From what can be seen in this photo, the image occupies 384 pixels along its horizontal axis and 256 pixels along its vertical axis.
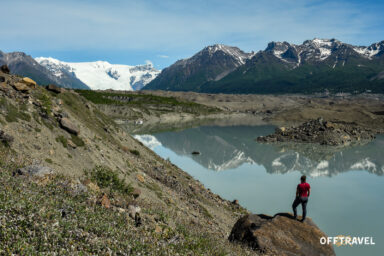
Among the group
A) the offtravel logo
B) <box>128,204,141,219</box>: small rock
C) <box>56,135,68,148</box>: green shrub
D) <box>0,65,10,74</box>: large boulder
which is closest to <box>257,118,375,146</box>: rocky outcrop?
the offtravel logo

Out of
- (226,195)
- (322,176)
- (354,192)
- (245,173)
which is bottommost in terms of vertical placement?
(226,195)

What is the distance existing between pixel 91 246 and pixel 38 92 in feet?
55.9

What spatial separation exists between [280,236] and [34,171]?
11469 mm

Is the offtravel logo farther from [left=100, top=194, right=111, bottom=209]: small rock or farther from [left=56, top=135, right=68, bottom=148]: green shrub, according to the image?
[left=56, top=135, right=68, bottom=148]: green shrub

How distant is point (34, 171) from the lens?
39.9ft

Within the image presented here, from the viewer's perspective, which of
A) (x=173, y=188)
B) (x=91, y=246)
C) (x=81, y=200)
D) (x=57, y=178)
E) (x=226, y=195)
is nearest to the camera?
(x=91, y=246)

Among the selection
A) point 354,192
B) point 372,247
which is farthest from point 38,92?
point 354,192

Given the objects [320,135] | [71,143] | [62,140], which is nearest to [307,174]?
[71,143]

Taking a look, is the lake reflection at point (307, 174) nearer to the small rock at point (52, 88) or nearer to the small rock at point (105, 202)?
the small rock at point (105, 202)

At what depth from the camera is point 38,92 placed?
21.0 m

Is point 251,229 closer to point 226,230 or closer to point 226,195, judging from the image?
point 226,230

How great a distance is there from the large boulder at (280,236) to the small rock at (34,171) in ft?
30.5

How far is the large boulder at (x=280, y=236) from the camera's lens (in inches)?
490

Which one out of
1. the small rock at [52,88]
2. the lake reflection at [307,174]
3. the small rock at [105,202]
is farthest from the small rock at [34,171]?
the lake reflection at [307,174]
